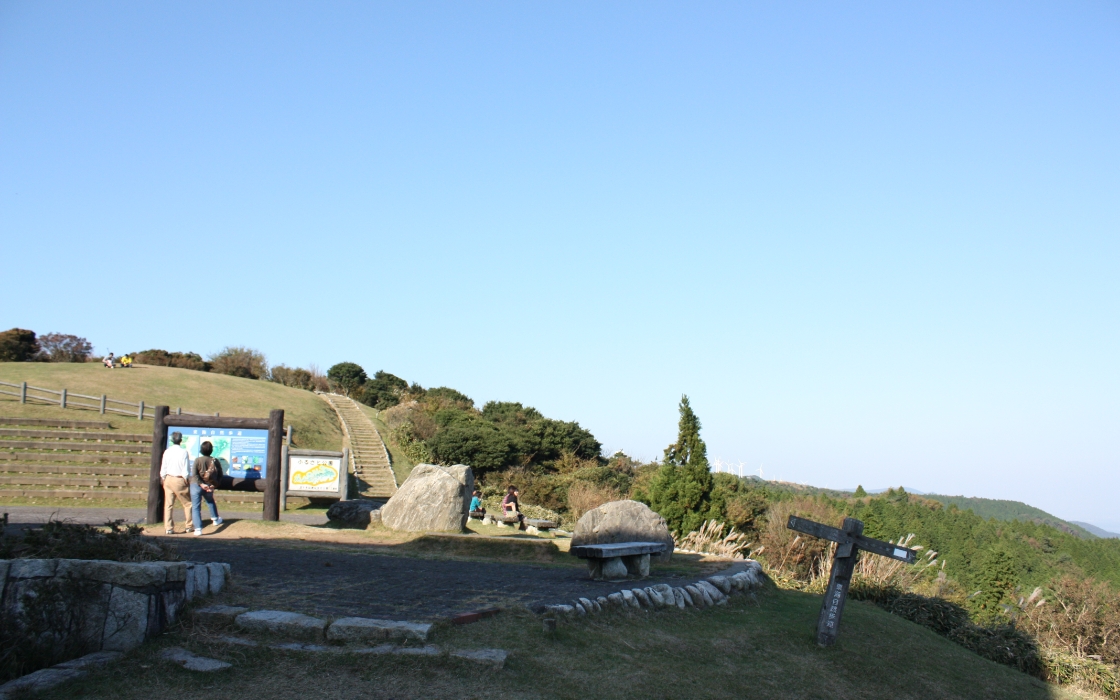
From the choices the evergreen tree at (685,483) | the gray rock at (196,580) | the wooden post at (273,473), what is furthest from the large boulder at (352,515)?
the gray rock at (196,580)

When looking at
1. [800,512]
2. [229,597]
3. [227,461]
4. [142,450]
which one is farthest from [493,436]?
[229,597]

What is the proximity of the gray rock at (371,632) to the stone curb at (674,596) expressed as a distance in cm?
152

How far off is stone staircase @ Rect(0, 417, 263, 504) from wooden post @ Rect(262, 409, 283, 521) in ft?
31.1

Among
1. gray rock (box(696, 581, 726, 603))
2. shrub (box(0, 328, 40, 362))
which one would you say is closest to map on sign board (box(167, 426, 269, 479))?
gray rock (box(696, 581, 726, 603))

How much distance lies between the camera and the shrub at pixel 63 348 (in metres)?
47.6

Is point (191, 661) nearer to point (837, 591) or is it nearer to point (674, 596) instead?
point (674, 596)

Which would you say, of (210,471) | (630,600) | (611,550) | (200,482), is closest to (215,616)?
(630,600)

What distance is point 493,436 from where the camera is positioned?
1496 inches

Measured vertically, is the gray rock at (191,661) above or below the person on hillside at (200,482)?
below

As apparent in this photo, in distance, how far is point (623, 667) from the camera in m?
6.48

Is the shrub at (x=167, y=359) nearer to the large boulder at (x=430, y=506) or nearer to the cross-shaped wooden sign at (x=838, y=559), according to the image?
the large boulder at (x=430, y=506)

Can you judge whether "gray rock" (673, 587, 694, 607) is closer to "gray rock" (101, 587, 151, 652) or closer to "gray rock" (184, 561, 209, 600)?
"gray rock" (184, 561, 209, 600)

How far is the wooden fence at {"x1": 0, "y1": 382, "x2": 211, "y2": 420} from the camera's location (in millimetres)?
30703

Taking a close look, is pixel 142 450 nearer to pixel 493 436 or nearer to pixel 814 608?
pixel 493 436
